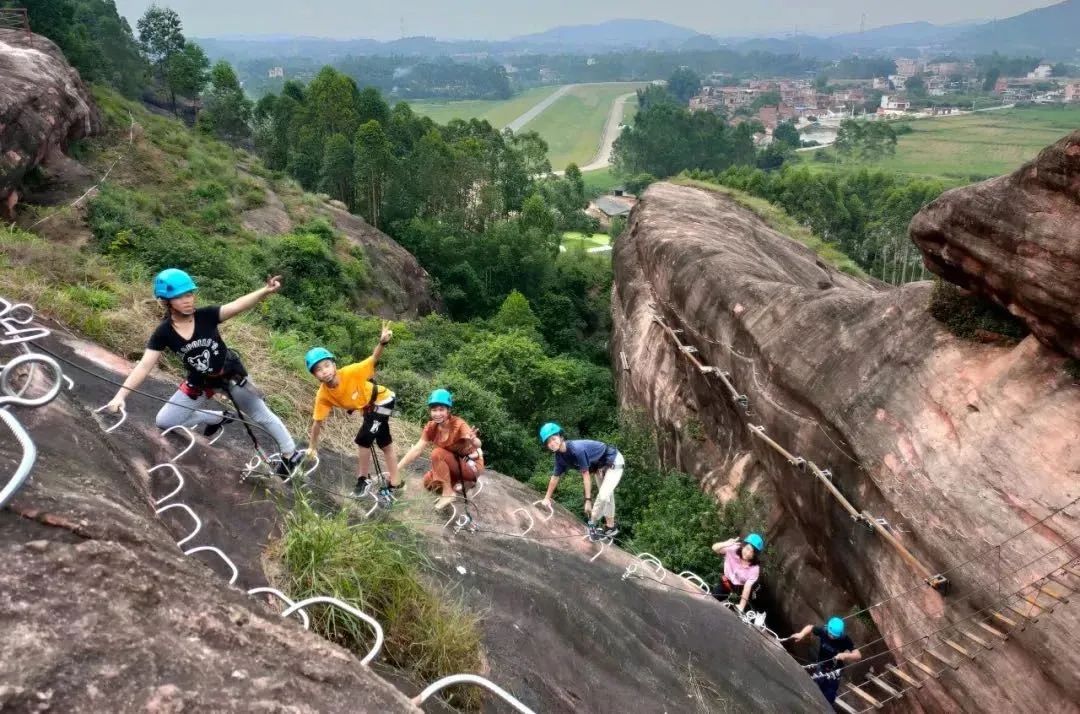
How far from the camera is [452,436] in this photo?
6863mm

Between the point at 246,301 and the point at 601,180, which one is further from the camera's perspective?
the point at 601,180

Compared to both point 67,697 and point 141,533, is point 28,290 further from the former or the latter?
point 67,697

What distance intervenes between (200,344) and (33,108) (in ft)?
53.4

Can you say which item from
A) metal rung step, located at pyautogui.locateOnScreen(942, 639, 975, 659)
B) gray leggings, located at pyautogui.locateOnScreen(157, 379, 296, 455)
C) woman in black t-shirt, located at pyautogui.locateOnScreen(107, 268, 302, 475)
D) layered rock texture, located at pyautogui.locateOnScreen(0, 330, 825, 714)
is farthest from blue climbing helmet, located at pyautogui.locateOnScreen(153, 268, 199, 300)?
metal rung step, located at pyautogui.locateOnScreen(942, 639, 975, 659)

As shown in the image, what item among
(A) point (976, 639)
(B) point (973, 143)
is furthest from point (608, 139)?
(A) point (976, 639)

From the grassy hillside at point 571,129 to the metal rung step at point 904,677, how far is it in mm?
103555

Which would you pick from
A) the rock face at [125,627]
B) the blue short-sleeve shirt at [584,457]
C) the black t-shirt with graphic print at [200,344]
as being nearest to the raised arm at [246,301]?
the black t-shirt with graphic print at [200,344]

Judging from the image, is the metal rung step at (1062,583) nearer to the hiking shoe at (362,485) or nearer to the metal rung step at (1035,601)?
the metal rung step at (1035,601)

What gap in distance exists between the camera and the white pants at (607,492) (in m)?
8.13

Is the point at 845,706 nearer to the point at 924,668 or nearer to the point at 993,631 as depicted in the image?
the point at 924,668

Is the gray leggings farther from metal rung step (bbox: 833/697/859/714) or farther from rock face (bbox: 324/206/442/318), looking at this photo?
rock face (bbox: 324/206/442/318)

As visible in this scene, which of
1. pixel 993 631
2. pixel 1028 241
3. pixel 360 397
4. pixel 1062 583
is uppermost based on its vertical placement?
pixel 1028 241

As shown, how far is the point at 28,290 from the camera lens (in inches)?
329

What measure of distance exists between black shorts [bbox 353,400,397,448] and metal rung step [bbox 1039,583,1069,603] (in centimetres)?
634
